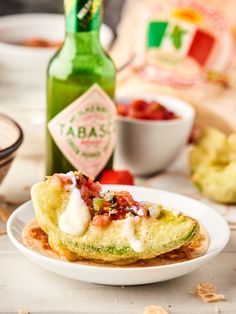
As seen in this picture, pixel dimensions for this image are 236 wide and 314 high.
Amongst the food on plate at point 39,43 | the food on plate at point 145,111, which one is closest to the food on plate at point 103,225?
the food on plate at point 145,111

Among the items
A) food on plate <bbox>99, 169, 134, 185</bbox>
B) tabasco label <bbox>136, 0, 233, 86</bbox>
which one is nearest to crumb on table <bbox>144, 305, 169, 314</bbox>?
food on plate <bbox>99, 169, 134, 185</bbox>

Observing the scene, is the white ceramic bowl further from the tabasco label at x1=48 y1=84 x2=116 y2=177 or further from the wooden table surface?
the wooden table surface


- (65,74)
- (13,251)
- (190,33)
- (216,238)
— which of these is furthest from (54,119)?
(190,33)

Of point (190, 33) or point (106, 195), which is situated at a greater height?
point (106, 195)

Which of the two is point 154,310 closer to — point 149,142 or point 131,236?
point 131,236

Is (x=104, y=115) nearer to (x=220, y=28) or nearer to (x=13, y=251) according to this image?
(x=13, y=251)
